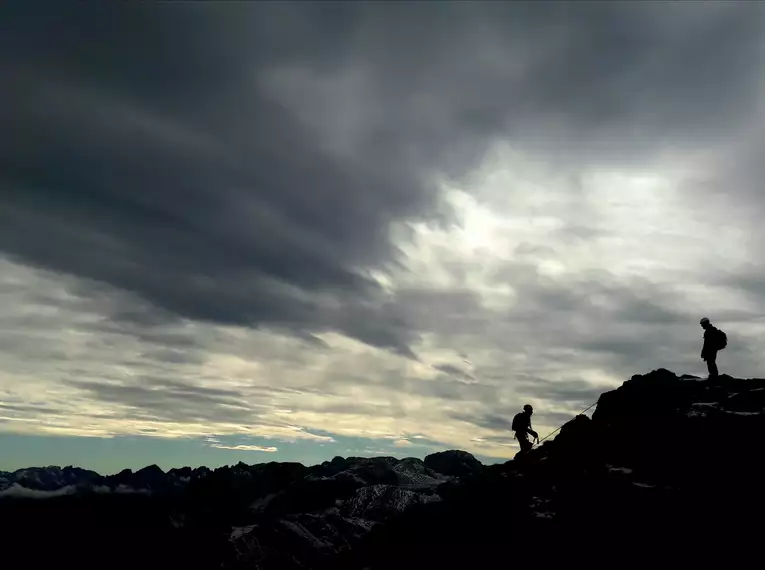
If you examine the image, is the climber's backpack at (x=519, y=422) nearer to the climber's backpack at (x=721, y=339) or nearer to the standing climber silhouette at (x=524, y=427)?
the standing climber silhouette at (x=524, y=427)

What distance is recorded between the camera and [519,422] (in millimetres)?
59938

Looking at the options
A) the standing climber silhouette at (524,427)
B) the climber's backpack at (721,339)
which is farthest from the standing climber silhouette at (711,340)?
the standing climber silhouette at (524,427)

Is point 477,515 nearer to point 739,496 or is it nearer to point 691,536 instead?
point 691,536

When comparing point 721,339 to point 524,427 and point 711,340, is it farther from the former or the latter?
point 524,427

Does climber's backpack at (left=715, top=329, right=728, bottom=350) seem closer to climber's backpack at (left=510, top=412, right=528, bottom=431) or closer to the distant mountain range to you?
the distant mountain range

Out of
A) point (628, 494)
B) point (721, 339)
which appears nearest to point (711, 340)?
point (721, 339)

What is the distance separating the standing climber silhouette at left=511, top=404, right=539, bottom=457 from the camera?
2329 inches

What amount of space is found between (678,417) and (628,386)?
9.94m

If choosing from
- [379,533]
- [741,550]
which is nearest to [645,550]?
[741,550]

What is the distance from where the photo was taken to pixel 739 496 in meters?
56.8

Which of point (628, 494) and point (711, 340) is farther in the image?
point (628, 494)

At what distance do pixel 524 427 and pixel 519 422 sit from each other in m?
0.80

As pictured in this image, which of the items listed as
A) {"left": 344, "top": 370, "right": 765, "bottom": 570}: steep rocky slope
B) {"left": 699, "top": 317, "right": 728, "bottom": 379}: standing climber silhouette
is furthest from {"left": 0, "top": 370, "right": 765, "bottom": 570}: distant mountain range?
{"left": 699, "top": 317, "right": 728, "bottom": 379}: standing climber silhouette

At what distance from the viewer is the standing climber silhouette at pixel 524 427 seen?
5917 centimetres
